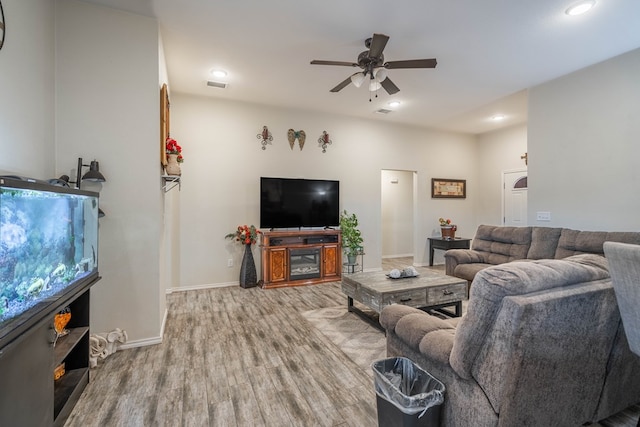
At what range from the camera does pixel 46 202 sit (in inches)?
56.5

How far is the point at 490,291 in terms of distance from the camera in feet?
4.03

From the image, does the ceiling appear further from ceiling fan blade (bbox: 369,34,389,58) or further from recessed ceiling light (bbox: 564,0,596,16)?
ceiling fan blade (bbox: 369,34,389,58)

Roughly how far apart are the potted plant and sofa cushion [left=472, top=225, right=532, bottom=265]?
5.99ft

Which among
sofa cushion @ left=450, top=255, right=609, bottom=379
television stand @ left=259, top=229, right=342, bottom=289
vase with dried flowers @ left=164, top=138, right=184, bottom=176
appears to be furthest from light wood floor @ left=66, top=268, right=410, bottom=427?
vase with dried flowers @ left=164, top=138, right=184, bottom=176

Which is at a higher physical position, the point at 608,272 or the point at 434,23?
the point at 434,23

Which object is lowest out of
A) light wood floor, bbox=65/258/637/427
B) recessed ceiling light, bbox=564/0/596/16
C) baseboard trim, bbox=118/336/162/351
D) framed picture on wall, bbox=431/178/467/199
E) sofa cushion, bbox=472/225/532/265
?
light wood floor, bbox=65/258/637/427

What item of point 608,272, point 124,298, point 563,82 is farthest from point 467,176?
point 124,298

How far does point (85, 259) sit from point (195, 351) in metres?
1.18

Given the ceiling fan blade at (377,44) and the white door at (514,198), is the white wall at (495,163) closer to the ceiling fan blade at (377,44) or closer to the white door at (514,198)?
the white door at (514,198)

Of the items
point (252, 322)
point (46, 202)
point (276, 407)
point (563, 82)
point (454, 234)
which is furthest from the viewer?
point (454, 234)

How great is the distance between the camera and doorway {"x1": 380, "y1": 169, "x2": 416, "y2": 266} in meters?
7.66

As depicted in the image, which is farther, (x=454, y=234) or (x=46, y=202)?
(x=454, y=234)

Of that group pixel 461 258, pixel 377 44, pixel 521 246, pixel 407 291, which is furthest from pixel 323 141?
pixel 521 246

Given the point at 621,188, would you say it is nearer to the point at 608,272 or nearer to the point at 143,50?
the point at 608,272
